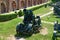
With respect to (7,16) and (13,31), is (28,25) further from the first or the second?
(7,16)

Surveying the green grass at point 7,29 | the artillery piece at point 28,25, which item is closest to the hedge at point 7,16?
the green grass at point 7,29

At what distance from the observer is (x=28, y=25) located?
2114 centimetres

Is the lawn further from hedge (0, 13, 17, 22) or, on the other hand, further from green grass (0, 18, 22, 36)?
hedge (0, 13, 17, 22)

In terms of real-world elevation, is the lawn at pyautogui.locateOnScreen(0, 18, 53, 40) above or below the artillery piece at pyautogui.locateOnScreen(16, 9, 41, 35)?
below

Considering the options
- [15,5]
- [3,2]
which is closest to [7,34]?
[3,2]

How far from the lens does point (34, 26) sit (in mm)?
21969

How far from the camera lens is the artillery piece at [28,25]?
21.0m

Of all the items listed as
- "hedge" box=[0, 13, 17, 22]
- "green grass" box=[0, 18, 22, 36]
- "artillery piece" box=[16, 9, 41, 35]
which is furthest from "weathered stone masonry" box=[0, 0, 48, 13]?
"artillery piece" box=[16, 9, 41, 35]

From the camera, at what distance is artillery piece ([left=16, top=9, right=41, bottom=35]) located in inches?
828

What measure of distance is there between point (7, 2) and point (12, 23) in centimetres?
1254

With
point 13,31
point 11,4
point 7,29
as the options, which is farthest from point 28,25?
point 11,4

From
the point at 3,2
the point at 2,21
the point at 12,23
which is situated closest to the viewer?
the point at 12,23

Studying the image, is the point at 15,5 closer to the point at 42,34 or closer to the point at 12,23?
the point at 12,23

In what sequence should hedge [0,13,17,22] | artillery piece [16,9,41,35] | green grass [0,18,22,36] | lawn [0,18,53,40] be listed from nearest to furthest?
1. lawn [0,18,53,40]
2. artillery piece [16,9,41,35]
3. green grass [0,18,22,36]
4. hedge [0,13,17,22]
